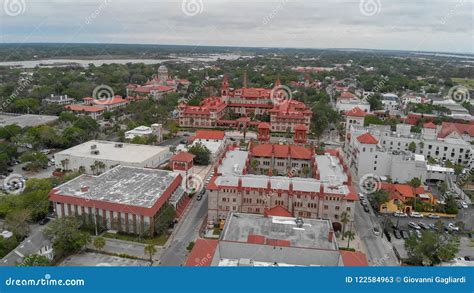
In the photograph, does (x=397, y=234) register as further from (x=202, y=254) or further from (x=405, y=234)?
(x=202, y=254)

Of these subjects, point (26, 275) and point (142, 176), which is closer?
point (26, 275)

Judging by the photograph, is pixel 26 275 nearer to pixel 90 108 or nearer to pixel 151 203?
pixel 151 203

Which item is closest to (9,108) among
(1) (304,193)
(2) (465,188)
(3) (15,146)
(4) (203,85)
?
(3) (15,146)

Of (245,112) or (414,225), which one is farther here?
(245,112)

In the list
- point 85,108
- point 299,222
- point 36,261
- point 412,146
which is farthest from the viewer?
point 85,108

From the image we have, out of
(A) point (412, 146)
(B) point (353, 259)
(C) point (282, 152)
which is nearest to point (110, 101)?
(C) point (282, 152)

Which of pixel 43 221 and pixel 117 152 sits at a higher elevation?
pixel 117 152
